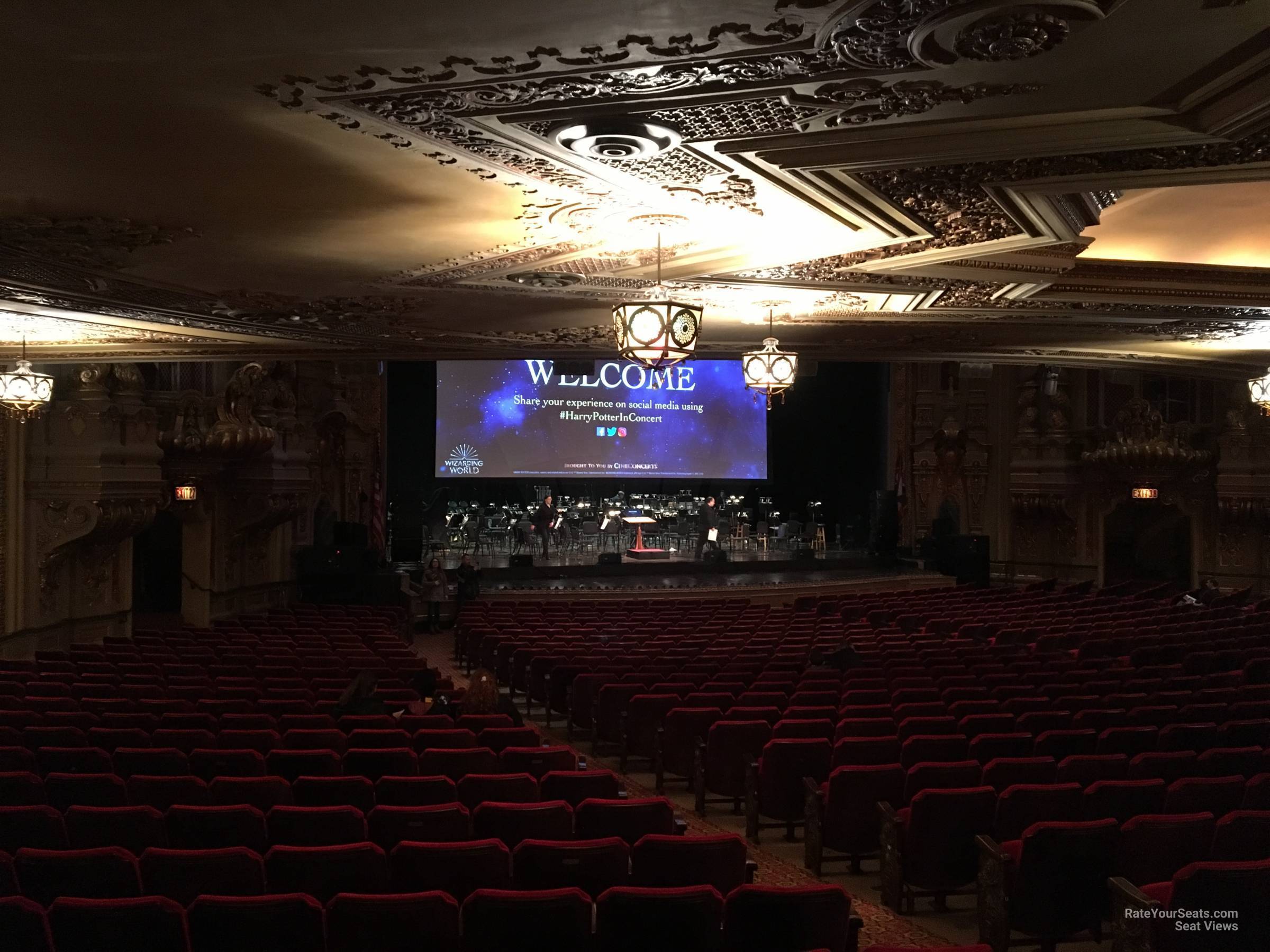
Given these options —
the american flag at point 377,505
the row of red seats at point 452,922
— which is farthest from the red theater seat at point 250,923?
the american flag at point 377,505

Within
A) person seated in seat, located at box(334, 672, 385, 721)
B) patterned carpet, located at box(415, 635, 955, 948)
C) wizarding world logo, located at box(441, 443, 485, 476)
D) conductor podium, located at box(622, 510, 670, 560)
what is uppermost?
wizarding world logo, located at box(441, 443, 485, 476)

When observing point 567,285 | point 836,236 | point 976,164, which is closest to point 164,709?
point 567,285

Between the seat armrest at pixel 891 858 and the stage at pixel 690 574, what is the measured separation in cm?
1466

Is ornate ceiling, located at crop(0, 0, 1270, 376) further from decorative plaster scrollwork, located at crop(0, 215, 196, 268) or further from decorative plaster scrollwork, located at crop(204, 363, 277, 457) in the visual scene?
decorative plaster scrollwork, located at crop(204, 363, 277, 457)

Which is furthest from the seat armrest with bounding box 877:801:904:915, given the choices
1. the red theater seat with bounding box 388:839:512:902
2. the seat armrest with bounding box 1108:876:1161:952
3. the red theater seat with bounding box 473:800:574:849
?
the red theater seat with bounding box 388:839:512:902

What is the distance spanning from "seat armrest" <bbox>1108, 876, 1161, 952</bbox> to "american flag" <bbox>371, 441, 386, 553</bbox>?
18482 mm

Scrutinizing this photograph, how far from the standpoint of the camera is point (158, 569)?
2050cm

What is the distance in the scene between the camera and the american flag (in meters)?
21.8

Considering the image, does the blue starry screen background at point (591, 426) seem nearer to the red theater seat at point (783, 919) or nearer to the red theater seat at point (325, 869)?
the red theater seat at point (325, 869)

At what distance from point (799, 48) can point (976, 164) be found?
1.97 metres

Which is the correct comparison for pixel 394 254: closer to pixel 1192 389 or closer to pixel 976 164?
pixel 976 164

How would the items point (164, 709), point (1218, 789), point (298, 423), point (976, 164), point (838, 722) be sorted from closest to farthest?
point (976, 164) < point (1218, 789) < point (838, 722) < point (164, 709) < point (298, 423)

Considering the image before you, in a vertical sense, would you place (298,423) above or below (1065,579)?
above

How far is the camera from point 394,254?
739 centimetres
